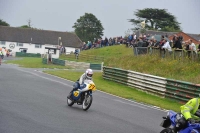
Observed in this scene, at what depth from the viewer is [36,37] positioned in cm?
11494

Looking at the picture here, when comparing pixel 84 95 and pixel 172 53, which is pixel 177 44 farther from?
pixel 84 95

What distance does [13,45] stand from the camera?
4380 inches

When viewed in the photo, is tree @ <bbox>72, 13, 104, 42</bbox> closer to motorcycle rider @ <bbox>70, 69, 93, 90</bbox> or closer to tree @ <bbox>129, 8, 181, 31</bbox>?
tree @ <bbox>129, 8, 181, 31</bbox>

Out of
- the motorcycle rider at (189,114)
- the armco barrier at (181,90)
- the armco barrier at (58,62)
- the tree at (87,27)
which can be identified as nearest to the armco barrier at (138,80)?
the armco barrier at (181,90)

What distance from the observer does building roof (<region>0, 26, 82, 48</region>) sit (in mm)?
112625

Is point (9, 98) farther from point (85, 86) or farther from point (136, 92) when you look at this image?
point (136, 92)

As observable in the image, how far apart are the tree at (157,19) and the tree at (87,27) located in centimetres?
3777

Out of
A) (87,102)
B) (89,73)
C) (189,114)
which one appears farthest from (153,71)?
(189,114)

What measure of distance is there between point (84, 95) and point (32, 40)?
98.7m

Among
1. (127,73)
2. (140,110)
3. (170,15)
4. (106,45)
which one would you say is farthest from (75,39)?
(140,110)

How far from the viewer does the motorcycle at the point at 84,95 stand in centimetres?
1596

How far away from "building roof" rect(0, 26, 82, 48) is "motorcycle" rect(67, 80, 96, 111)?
9753cm

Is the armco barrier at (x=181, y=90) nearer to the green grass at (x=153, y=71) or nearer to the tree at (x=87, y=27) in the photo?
the green grass at (x=153, y=71)

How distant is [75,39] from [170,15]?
30.1 metres
